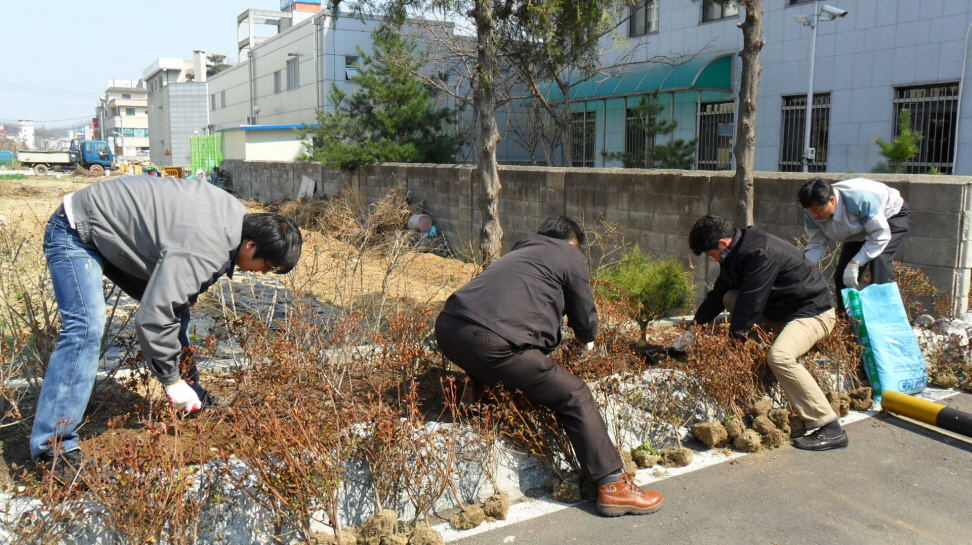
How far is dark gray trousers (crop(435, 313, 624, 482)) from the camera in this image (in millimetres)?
3576

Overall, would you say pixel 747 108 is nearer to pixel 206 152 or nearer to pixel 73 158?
pixel 206 152

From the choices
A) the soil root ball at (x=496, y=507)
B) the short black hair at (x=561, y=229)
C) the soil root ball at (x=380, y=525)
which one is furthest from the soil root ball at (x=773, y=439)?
the soil root ball at (x=380, y=525)

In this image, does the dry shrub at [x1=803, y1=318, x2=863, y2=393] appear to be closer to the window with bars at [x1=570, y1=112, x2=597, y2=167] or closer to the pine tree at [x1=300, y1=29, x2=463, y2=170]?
the pine tree at [x1=300, y1=29, x2=463, y2=170]

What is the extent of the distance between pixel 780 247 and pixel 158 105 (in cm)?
6739

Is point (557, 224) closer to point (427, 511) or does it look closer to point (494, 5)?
point (427, 511)

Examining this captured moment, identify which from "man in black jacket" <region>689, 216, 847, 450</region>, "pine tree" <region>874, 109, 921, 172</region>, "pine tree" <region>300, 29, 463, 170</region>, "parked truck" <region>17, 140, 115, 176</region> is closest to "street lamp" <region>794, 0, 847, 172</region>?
"pine tree" <region>874, 109, 921, 172</region>

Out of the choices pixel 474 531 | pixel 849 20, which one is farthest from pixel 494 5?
pixel 849 20

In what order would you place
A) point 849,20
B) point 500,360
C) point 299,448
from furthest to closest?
Answer: 1. point 849,20
2. point 500,360
3. point 299,448

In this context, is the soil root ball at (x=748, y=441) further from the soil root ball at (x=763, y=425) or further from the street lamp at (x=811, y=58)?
the street lamp at (x=811, y=58)

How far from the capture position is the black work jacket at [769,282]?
4.52 meters

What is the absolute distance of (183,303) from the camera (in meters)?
3.19

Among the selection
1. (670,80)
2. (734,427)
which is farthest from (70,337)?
(670,80)

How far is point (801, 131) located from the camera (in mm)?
16547

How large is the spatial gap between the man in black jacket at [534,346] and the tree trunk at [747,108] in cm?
331
